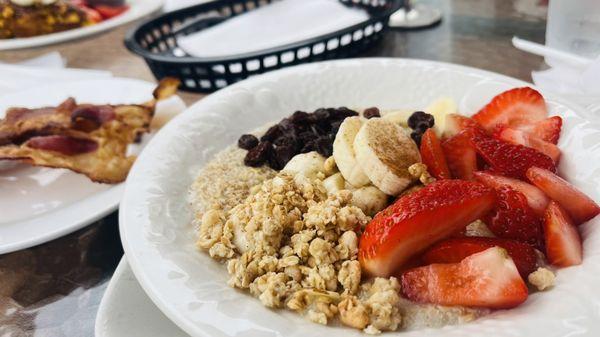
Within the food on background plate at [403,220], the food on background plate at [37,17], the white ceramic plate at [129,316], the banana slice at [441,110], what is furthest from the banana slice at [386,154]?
the food on background plate at [37,17]

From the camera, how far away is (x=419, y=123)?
35.4 inches

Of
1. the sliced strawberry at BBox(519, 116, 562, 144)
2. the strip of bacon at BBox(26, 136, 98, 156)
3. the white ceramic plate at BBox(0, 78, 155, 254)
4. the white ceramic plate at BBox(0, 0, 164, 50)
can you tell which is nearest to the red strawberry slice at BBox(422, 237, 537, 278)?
the sliced strawberry at BBox(519, 116, 562, 144)

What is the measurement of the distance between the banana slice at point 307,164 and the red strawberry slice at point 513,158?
26 cm

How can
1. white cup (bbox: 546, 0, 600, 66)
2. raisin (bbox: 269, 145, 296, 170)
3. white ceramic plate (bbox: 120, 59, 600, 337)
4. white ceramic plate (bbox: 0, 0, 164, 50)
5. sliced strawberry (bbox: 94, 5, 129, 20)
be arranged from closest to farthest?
white ceramic plate (bbox: 120, 59, 600, 337), raisin (bbox: 269, 145, 296, 170), white cup (bbox: 546, 0, 600, 66), white ceramic plate (bbox: 0, 0, 164, 50), sliced strawberry (bbox: 94, 5, 129, 20)

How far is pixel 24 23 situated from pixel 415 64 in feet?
5.19

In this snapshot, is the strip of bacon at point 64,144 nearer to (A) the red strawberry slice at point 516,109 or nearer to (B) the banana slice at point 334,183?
(B) the banana slice at point 334,183

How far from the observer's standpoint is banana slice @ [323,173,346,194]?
792mm

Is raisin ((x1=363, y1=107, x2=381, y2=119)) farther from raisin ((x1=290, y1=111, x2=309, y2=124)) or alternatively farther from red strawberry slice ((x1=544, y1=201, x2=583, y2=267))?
red strawberry slice ((x1=544, y1=201, x2=583, y2=267))

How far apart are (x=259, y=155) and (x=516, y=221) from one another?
1.44ft

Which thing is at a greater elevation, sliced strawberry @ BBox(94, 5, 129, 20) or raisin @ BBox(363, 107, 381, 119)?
sliced strawberry @ BBox(94, 5, 129, 20)

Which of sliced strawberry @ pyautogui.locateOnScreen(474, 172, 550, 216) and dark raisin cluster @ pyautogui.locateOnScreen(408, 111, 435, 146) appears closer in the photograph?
sliced strawberry @ pyautogui.locateOnScreen(474, 172, 550, 216)

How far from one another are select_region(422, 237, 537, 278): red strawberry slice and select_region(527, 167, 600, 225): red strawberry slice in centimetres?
9

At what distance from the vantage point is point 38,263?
0.88m

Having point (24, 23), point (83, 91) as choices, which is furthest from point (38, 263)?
point (24, 23)
